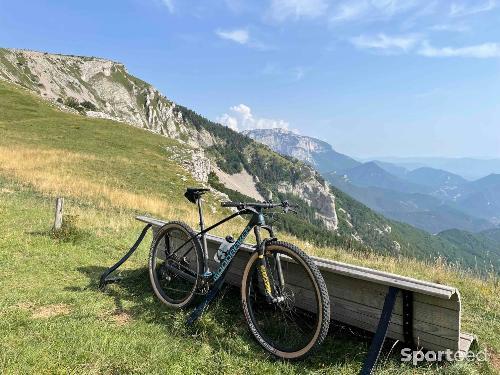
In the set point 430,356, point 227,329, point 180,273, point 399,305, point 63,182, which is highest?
point 63,182

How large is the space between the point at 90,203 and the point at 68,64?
7636 inches

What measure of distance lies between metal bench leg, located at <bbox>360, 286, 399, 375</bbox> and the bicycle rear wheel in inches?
127

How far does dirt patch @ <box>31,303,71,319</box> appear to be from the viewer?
6.97 meters

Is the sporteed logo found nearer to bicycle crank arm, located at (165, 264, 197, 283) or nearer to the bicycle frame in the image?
the bicycle frame

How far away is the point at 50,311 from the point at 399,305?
5878 mm

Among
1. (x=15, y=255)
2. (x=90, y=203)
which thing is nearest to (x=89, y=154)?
(x=90, y=203)

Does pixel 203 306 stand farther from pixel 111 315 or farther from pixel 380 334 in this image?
pixel 380 334

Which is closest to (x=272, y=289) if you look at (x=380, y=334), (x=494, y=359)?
(x=380, y=334)

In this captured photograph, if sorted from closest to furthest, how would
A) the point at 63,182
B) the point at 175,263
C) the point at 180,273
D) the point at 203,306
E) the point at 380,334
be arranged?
the point at 380,334
the point at 203,306
the point at 180,273
the point at 175,263
the point at 63,182

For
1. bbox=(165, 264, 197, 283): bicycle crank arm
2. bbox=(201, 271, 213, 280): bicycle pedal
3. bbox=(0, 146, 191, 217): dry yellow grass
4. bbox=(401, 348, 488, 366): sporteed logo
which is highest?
bbox=(0, 146, 191, 217): dry yellow grass

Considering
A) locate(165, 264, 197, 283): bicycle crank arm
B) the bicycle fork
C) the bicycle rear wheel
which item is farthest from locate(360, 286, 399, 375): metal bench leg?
locate(165, 264, 197, 283): bicycle crank arm

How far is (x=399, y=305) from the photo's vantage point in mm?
5277

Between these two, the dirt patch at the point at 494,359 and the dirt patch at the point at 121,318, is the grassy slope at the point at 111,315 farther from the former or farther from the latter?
the dirt patch at the point at 494,359

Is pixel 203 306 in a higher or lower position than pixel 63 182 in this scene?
lower
